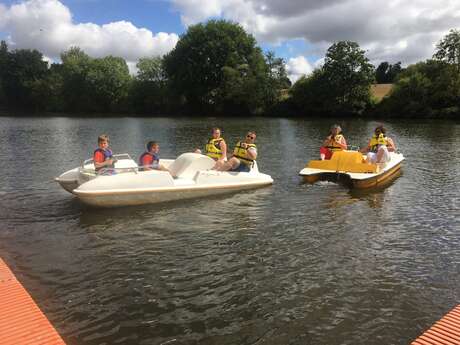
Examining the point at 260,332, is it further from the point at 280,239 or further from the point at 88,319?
the point at 280,239

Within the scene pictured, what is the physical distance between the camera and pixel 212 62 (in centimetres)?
6391

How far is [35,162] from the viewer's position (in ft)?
54.7

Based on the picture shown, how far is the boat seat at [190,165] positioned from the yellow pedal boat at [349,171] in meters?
3.09

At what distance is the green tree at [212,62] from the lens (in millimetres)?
62250

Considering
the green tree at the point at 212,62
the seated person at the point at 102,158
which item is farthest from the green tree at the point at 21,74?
the seated person at the point at 102,158

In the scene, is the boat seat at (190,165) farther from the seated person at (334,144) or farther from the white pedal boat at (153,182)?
the seated person at (334,144)

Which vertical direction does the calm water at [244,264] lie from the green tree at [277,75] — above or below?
below

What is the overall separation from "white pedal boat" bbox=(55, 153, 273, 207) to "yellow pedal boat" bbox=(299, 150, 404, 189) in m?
1.90

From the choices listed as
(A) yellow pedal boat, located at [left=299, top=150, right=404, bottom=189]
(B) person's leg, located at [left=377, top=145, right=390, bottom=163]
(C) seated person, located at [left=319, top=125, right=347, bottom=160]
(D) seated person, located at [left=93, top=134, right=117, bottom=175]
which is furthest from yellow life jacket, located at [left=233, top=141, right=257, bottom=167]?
(B) person's leg, located at [left=377, top=145, right=390, bottom=163]

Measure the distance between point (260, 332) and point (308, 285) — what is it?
1.39 meters

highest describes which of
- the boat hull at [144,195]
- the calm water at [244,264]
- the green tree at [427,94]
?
the green tree at [427,94]

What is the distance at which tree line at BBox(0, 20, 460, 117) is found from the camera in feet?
162

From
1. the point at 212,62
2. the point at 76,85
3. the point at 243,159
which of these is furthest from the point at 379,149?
the point at 76,85

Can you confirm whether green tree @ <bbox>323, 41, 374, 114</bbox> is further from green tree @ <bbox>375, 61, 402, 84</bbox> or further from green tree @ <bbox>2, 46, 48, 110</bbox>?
green tree @ <bbox>2, 46, 48, 110</bbox>
